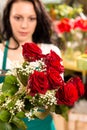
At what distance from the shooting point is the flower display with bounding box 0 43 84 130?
927 millimetres

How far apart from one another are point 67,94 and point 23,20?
0.76m

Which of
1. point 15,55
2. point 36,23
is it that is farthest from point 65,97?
point 36,23

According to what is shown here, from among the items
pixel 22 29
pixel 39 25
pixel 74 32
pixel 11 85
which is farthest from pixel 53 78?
pixel 74 32

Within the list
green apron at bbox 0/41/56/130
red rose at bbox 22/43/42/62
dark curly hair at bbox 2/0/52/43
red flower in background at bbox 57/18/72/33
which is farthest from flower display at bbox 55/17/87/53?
red rose at bbox 22/43/42/62

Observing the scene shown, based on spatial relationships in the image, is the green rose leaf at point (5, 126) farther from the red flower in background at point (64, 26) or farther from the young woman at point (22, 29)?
the red flower in background at point (64, 26)

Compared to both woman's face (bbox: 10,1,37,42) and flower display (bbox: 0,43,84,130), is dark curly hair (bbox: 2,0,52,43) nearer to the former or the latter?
woman's face (bbox: 10,1,37,42)

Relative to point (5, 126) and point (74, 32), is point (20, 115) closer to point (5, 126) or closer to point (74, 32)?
point (5, 126)

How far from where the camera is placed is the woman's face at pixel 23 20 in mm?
1618

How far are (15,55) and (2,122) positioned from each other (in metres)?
0.68

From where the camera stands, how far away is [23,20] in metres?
1.62

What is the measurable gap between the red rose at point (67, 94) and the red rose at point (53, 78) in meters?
0.04

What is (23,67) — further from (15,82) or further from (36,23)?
(36,23)

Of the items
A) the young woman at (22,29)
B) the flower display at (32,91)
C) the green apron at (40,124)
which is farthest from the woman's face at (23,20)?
the flower display at (32,91)

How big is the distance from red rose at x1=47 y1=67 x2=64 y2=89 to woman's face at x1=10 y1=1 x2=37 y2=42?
2.41ft
